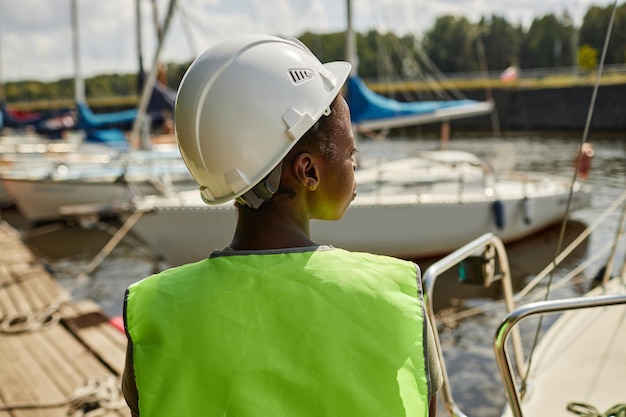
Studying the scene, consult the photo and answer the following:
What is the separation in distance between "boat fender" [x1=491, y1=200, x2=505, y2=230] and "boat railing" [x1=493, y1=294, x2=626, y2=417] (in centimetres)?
896

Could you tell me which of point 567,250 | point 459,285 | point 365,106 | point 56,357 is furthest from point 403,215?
point 56,357

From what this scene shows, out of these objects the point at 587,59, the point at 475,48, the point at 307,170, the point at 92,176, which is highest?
the point at 307,170

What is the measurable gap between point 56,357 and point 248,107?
4.88 m

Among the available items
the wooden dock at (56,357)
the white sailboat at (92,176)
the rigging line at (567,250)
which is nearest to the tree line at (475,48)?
the white sailboat at (92,176)

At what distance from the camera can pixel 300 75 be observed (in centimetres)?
146

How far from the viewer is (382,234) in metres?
10.5

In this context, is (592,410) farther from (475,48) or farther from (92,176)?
(475,48)

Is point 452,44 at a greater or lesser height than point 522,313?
lesser

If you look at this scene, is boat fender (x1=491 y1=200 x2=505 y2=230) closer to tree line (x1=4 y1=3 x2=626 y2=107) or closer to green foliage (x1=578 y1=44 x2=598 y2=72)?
green foliage (x1=578 y1=44 x2=598 y2=72)

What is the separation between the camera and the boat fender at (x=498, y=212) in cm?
1103

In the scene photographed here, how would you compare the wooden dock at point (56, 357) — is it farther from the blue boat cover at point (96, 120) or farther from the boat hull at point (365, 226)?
the blue boat cover at point (96, 120)

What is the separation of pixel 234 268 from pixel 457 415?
1.92 meters

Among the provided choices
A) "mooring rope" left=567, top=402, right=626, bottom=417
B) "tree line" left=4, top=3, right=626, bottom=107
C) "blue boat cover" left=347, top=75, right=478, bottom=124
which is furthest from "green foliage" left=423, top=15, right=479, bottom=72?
"mooring rope" left=567, top=402, right=626, bottom=417

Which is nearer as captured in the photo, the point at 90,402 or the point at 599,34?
the point at 90,402
